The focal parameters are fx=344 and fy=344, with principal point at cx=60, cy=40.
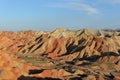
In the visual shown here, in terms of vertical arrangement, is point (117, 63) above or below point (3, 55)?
below

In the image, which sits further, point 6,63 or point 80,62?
point 80,62

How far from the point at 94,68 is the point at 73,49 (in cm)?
4293

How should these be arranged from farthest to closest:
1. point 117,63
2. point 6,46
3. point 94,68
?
point 6,46 → point 117,63 → point 94,68

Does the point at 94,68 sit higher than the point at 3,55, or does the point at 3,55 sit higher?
the point at 3,55

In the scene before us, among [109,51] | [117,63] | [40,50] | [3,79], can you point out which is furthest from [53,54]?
[3,79]

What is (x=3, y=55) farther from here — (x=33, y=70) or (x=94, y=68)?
(x=94, y=68)

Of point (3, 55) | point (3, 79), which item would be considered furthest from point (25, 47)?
point (3, 79)

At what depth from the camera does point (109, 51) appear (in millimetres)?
159250

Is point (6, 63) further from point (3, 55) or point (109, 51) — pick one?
point (109, 51)

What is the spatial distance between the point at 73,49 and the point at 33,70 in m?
66.9

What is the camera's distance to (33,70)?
102 meters

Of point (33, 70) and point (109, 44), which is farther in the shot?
point (109, 44)

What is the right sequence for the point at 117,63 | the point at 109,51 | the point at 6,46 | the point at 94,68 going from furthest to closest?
the point at 6,46, the point at 109,51, the point at 117,63, the point at 94,68

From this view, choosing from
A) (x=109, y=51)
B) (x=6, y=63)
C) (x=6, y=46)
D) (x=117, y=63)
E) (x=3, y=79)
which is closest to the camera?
(x=3, y=79)
